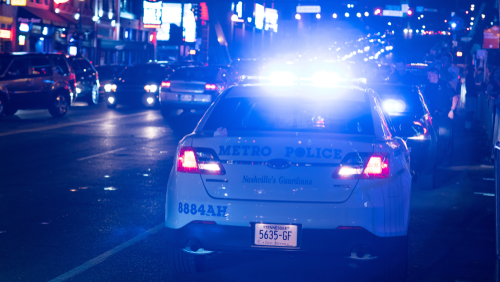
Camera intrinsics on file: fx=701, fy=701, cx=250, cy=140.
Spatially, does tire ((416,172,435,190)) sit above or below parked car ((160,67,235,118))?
below

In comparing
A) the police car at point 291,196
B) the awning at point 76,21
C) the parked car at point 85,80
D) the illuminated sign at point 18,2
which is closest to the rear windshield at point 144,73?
the parked car at point 85,80

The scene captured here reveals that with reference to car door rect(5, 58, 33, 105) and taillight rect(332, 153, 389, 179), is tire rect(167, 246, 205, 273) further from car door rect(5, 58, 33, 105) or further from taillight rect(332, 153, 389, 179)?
car door rect(5, 58, 33, 105)

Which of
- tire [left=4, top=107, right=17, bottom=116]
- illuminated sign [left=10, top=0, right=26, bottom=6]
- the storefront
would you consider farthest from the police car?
the storefront

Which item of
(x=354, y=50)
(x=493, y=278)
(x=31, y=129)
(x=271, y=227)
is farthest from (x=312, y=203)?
(x=354, y=50)

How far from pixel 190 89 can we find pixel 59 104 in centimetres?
415

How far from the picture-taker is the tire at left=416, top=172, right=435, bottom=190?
407 inches

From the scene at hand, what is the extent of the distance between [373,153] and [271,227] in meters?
0.89

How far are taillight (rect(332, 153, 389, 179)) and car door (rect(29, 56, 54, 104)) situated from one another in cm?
1772

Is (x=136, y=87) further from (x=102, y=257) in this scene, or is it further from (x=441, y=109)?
(x=102, y=257)

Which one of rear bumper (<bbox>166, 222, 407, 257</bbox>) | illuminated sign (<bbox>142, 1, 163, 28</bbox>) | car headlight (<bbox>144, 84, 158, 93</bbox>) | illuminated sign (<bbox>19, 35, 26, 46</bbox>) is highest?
illuminated sign (<bbox>142, 1, 163, 28</bbox>)

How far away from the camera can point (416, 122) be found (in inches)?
392

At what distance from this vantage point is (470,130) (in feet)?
69.5

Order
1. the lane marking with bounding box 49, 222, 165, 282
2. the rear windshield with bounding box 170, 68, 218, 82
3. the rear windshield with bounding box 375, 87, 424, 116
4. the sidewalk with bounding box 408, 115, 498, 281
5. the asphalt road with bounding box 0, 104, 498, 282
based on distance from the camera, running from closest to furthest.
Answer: the lane marking with bounding box 49, 222, 165, 282
the asphalt road with bounding box 0, 104, 498, 282
the sidewalk with bounding box 408, 115, 498, 281
the rear windshield with bounding box 375, 87, 424, 116
the rear windshield with bounding box 170, 68, 218, 82

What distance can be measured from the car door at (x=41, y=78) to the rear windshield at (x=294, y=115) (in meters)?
16.5
